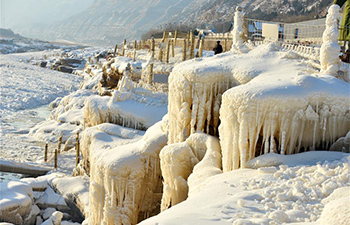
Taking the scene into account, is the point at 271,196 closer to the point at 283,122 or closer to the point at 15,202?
the point at 283,122

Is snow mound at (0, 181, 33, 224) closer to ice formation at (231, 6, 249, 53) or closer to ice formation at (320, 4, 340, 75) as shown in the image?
ice formation at (231, 6, 249, 53)

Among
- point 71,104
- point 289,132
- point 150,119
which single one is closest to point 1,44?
point 71,104

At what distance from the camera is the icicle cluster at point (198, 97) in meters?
10.8

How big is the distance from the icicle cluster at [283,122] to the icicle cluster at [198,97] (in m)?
2.02

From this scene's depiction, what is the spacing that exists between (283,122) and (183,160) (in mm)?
2604

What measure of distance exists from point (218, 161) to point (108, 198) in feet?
12.1

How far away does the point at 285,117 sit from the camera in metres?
8.61

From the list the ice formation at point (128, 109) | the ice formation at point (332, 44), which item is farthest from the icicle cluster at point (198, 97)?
the ice formation at point (128, 109)

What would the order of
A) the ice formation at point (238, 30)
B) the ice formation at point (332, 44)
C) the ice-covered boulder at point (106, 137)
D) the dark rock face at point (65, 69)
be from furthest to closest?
the dark rock face at point (65, 69)
the ice-covered boulder at point (106, 137)
the ice formation at point (238, 30)
the ice formation at point (332, 44)

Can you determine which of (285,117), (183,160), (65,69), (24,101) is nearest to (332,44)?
(285,117)

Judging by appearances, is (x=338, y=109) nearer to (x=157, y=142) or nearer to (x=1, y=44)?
(x=157, y=142)

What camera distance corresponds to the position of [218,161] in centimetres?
952

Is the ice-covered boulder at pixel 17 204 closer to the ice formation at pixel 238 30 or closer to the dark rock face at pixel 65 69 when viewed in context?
the ice formation at pixel 238 30

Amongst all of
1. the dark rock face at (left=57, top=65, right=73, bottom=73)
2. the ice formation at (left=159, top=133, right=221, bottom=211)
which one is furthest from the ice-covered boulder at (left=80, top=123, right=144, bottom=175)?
the dark rock face at (left=57, top=65, right=73, bottom=73)
